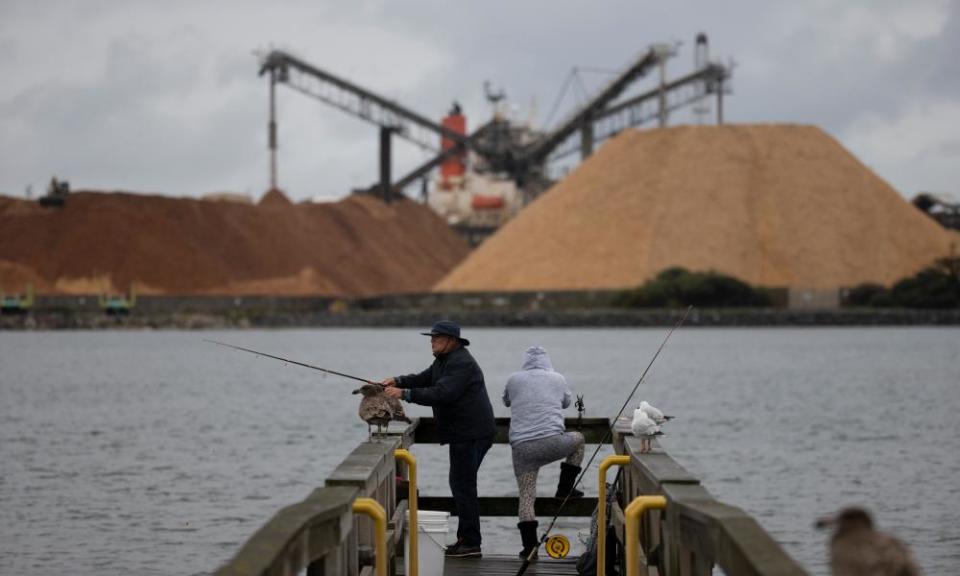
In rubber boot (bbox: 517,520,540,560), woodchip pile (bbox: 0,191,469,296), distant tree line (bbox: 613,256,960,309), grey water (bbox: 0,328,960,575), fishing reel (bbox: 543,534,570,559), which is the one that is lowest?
grey water (bbox: 0,328,960,575)

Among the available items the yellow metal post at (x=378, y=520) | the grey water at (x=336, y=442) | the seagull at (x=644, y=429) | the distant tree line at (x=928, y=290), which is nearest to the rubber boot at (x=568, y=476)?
the seagull at (x=644, y=429)

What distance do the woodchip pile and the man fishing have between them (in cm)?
9985

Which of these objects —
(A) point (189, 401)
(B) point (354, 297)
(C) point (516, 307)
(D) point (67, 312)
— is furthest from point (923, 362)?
(D) point (67, 312)

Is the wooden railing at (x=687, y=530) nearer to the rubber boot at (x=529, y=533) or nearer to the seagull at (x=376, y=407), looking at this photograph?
the rubber boot at (x=529, y=533)

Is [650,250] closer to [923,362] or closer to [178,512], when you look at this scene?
[923,362]

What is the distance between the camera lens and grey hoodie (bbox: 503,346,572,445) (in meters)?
11.3

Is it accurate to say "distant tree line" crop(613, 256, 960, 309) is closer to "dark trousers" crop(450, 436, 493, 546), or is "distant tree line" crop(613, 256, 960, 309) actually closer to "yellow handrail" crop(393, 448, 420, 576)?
"dark trousers" crop(450, 436, 493, 546)

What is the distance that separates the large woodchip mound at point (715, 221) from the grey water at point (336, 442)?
27.1m

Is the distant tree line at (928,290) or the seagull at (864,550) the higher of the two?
the distant tree line at (928,290)

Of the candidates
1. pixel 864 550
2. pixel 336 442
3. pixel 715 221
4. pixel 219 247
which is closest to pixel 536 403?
pixel 864 550

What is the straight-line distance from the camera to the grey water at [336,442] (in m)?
18.9

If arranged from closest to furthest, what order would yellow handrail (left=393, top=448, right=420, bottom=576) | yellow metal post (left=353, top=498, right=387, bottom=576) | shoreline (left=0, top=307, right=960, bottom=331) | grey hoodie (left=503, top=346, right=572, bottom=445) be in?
yellow metal post (left=353, top=498, right=387, bottom=576)
yellow handrail (left=393, top=448, right=420, bottom=576)
grey hoodie (left=503, top=346, right=572, bottom=445)
shoreline (left=0, top=307, right=960, bottom=331)

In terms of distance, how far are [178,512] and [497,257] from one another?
84.4 meters

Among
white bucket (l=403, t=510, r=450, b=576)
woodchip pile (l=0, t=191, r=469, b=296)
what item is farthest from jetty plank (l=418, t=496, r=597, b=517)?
woodchip pile (l=0, t=191, r=469, b=296)
